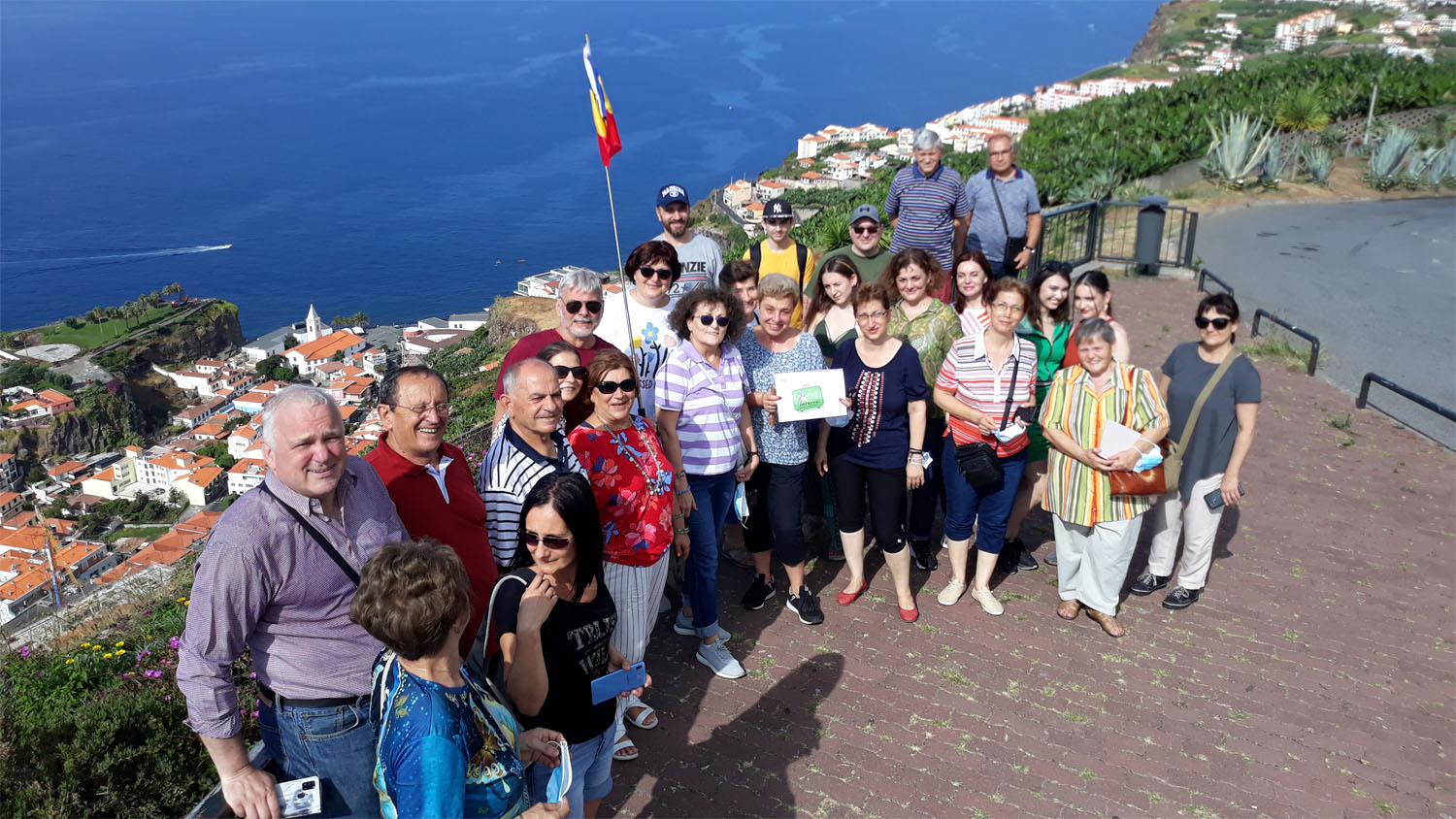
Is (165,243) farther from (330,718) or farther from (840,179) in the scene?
(330,718)

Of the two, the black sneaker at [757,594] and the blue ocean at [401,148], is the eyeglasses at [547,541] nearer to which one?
the black sneaker at [757,594]

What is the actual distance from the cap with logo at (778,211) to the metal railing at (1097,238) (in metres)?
6.83

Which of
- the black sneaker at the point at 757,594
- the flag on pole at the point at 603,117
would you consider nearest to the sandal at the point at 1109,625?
the black sneaker at the point at 757,594

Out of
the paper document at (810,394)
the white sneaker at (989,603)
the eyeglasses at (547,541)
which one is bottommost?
the white sneaker at (989,603)

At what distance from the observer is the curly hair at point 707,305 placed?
4355 millimetres

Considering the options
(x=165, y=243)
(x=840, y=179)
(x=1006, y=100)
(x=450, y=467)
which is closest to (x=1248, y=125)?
(x=450, y=467)

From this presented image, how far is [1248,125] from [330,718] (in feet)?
64.8

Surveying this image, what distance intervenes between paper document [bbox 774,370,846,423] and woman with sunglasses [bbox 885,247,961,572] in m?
0.59

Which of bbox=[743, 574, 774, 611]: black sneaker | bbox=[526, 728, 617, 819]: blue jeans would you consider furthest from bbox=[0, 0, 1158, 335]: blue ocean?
bbox=[526, 728, 617, 819]: blue jeans

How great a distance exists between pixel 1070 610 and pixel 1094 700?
77 cm

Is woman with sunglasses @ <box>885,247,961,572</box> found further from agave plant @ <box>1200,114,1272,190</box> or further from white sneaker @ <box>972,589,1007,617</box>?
agave plant @ <box>1200,114,1272,190</box>

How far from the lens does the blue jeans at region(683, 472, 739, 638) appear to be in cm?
450

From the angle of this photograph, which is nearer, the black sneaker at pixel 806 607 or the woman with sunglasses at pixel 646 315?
the woman with sunglasses at pixel 646 315

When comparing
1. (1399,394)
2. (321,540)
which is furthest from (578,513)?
(1399,394)
